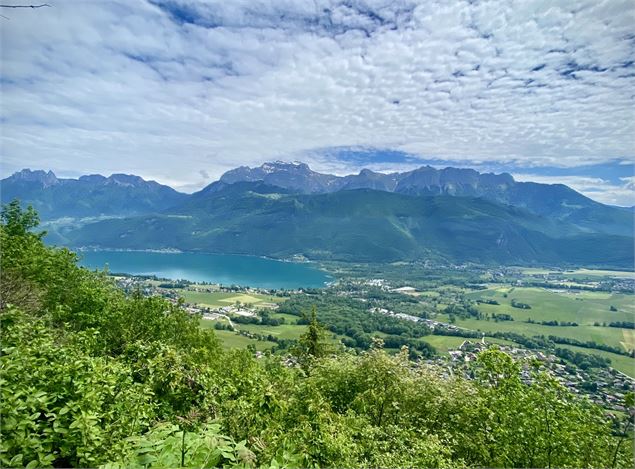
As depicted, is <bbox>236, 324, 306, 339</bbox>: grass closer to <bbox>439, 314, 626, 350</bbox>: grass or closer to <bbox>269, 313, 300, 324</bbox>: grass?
<bbox>269, 313, 300, 324</bbox>: grass

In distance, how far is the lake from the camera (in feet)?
432

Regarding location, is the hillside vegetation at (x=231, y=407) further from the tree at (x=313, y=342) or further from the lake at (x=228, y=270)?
the lake at (x=228, y=270)

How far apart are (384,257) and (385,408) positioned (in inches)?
7338

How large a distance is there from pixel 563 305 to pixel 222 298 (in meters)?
87.4

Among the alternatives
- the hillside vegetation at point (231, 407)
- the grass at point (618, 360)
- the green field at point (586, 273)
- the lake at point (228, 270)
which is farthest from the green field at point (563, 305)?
the hillside vegetation at point (231, 407)

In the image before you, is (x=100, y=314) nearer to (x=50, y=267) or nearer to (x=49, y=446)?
(x=50, y=267)

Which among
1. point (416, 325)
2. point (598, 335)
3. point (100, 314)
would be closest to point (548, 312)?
point (598, 335)

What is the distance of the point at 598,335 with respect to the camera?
213 ft

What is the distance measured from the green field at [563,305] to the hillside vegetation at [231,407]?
8501 centimetres

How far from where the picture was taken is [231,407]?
535 cm

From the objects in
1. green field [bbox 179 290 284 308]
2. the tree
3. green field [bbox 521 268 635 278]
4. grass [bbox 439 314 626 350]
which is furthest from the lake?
the tree

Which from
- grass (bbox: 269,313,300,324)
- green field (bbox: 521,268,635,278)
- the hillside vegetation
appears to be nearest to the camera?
the hillside vegetation

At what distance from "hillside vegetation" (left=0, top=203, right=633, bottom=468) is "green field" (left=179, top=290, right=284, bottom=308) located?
243 feet

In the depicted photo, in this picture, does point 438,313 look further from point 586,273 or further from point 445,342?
point 586,273
